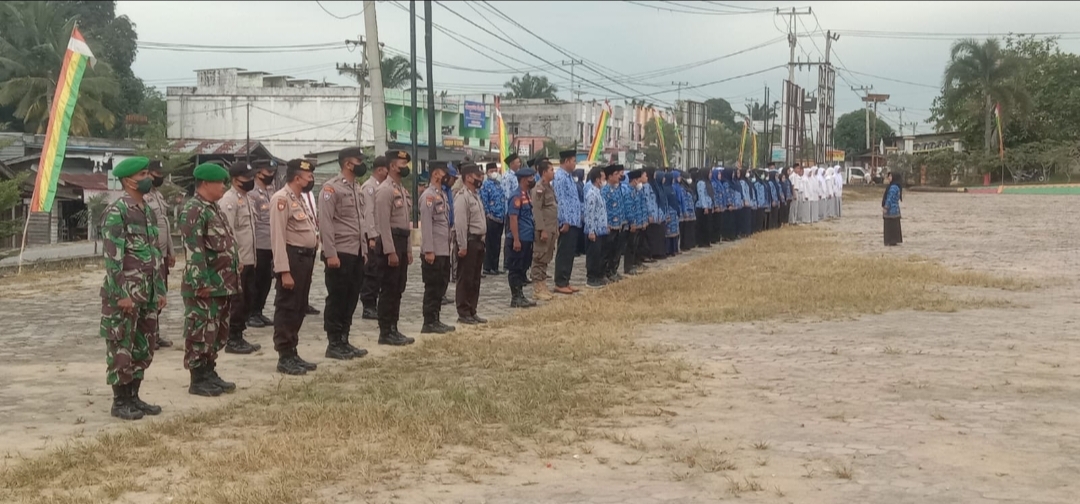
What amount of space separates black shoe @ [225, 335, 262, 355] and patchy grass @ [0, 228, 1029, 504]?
1.27 meters

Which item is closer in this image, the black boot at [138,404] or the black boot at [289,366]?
the black boot at [138,404]

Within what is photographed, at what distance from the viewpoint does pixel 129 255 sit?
7.29m

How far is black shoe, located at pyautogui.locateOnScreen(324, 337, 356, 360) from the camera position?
9.64 meters

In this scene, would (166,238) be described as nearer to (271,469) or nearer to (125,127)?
(271,469)

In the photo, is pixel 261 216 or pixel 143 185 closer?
pixel 143 185

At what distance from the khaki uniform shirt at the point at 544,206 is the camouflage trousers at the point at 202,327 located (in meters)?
6.24

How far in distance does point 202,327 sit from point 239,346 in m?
2.18

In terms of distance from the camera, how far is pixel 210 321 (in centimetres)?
798

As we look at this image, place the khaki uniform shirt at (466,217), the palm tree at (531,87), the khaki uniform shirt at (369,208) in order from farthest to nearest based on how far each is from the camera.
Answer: the palm tree at (531,87) < the khaki uniform shirt at (466,217) < the khaki uniform shirt at (369,208)

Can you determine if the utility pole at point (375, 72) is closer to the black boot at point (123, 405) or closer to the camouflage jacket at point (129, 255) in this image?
the camouflage jacket at point (129, 255)

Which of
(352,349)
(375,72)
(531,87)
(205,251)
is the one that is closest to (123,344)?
(205,251)

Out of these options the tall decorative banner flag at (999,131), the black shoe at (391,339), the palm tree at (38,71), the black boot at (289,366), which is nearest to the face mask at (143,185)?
the black boot at (289,366)

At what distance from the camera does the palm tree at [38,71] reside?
43.3 meters

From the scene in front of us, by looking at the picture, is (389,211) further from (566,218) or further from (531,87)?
(531,87)
